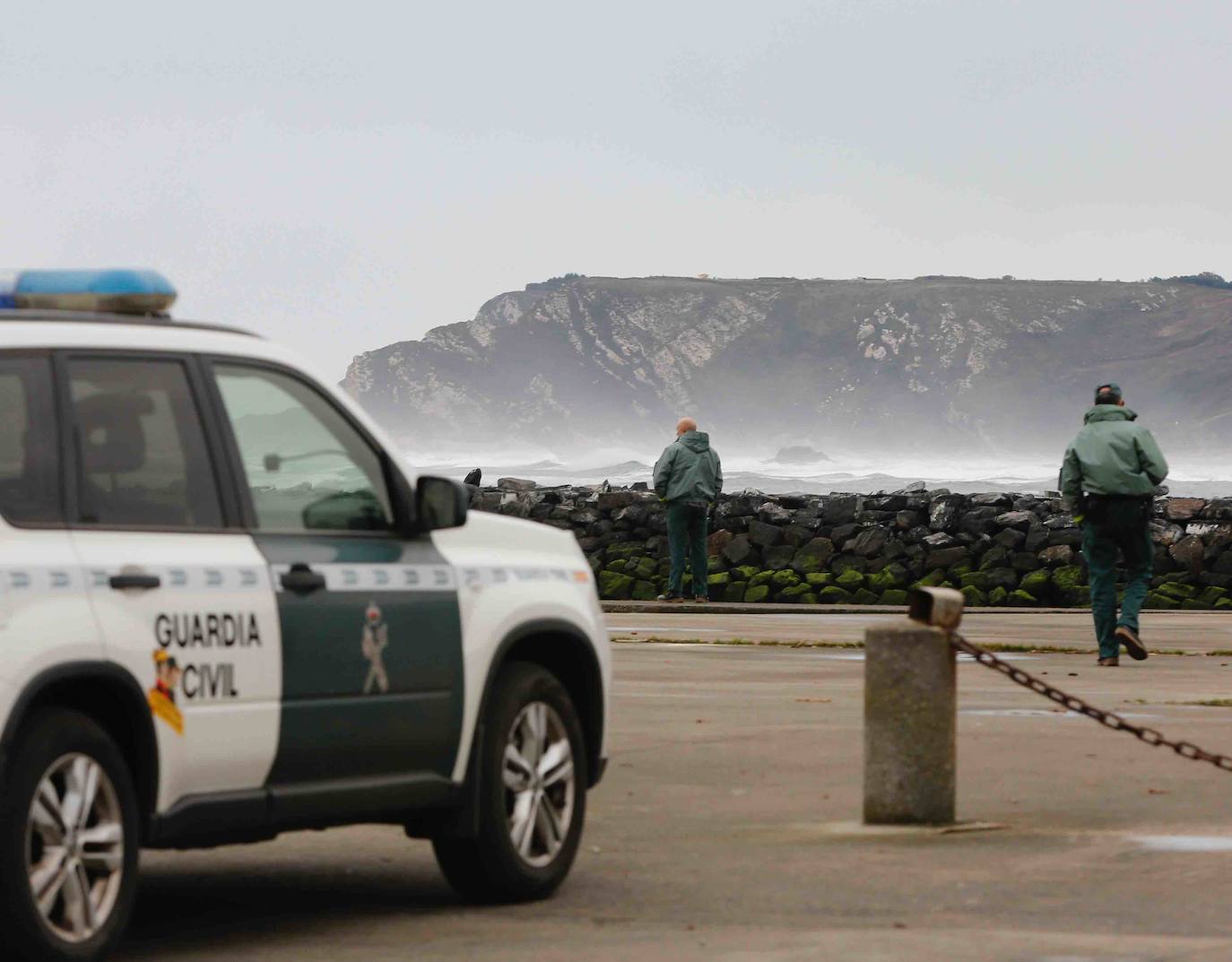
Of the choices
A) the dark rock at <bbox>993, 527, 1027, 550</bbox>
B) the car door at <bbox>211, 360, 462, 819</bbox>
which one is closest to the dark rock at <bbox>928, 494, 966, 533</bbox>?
the dark rock at <bbox>993, 527, 1027, 550</bbox>

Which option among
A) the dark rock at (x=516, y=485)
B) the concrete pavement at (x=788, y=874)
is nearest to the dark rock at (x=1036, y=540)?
the dark rock at (x=516, y=485)

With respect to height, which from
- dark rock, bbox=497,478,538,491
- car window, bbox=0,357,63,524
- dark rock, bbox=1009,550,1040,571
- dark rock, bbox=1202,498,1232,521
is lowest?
dark rock, bbox=1009,550,1040,571

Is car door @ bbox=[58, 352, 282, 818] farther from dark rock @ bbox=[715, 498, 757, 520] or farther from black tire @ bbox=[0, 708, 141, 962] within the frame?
dark rock @ bbox=[715, 498, 757, 520]

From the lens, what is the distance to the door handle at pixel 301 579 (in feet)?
25.9

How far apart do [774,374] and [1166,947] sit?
184 m

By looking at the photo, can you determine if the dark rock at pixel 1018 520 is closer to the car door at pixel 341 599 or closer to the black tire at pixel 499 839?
the black tire at pixel 499 839

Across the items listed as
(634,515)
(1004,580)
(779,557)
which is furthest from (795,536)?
(1004,580)

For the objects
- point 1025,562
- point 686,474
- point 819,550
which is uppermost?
point 686,474

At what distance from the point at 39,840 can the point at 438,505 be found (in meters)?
1.90

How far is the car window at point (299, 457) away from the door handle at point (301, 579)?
6.4 inches

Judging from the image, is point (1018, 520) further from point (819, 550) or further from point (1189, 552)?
point (819, 550)

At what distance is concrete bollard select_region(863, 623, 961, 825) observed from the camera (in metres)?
10.2

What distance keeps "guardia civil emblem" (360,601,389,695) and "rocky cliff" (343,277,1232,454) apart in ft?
565

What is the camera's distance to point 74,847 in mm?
7176
